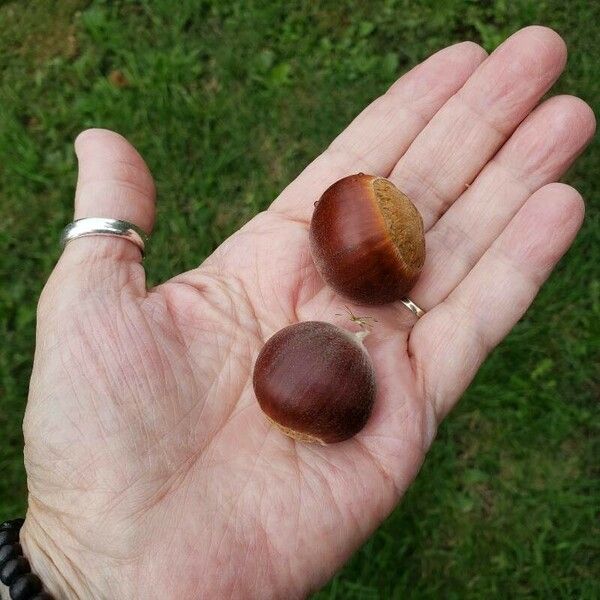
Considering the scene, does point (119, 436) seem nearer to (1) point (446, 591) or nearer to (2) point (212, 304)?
(2) point (212, 304)

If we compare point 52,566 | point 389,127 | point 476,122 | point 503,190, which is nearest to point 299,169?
point 389,127

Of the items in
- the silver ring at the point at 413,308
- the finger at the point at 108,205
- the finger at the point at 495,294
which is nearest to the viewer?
the finger at the point at 108,205

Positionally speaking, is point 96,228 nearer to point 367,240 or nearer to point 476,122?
point 367,240

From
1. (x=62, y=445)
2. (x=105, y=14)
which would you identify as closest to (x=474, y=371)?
(x=62, y=445)

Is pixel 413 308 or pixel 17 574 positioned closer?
pixel 17 574

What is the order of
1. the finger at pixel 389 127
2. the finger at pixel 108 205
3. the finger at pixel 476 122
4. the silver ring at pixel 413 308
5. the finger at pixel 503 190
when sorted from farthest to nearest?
the finger at pixel 389 127 < the finger at pixel 476 122 < the finger at pixel 503 190 < the silver ring at pixel 413 308 < the finger at pixel 108 205

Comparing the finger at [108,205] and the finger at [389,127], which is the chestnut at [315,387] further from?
the finger at [389,127]

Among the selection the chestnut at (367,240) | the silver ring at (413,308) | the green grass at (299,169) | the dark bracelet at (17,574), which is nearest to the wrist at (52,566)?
the dark bracelet at (17,574)
